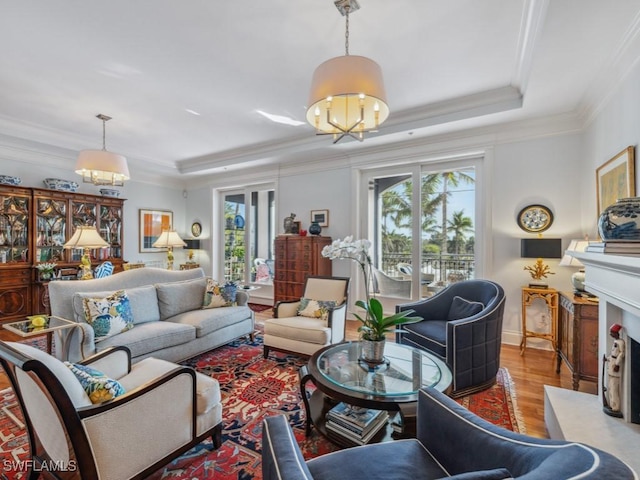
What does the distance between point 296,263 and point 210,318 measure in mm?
1998

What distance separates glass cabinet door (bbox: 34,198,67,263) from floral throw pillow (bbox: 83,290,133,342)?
3.26 m

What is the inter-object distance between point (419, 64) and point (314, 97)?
1469 millimetres

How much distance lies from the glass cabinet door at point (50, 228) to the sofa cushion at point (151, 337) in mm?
3322

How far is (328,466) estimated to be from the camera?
3.81ft

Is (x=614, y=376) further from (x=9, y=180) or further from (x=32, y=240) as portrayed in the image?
(x=9, y=180)

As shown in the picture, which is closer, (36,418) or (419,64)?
(36,418)

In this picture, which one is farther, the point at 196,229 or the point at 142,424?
the point at 196,229

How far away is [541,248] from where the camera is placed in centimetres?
346

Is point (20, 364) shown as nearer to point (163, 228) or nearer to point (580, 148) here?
point (580, 148)

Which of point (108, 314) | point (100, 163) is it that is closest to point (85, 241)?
point (100, 163)

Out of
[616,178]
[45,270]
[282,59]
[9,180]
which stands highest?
[282,59]

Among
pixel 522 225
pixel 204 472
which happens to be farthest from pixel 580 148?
pixel 204 472

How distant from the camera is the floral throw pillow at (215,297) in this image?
3746 millimetres

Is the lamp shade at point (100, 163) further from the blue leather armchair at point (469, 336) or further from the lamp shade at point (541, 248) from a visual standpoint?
the lamp shade at point (541, 248)
